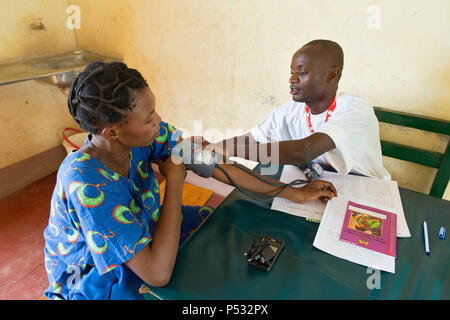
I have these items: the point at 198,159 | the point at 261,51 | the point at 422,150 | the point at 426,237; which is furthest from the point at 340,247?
the point at 261,51

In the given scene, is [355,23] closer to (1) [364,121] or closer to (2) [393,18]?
(2) [393,18]

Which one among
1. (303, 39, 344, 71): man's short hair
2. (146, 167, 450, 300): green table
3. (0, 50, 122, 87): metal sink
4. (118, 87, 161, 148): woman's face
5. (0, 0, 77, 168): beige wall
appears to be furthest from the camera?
(0, 0, 77, 168): beige wall

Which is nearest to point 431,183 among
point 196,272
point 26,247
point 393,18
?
point 393,18

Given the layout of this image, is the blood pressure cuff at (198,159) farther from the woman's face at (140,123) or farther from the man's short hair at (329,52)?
the man's short hair at (329,52)

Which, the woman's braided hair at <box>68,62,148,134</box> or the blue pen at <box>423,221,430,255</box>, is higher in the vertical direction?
the woman's braided hair at <box>68,62,148,134</box>

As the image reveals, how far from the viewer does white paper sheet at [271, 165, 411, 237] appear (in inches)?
38.3

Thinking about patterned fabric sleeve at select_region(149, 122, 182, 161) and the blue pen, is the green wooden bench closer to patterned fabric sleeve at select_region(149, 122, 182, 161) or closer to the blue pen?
the blue pen

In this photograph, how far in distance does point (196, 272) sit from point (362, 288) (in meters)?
0.43

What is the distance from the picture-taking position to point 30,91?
2.32 metres

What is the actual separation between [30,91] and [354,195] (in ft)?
8.30

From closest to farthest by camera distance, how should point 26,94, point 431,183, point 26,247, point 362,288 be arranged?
point 362,288, point 431,183, point 26,247, point 26,94

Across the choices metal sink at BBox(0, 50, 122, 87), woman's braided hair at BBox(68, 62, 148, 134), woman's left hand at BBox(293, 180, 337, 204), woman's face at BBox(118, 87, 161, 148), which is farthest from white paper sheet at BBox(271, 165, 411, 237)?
metal sink at BBox(0, 50, 122, 87)

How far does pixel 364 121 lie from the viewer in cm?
129

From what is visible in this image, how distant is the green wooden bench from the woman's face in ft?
4.15
